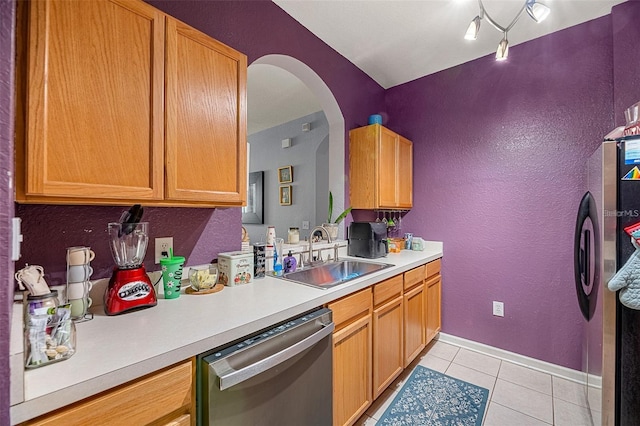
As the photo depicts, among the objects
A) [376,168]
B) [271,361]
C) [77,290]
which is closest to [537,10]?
[376,168]

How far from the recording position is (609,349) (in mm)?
1270

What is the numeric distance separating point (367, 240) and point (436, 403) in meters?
1.18

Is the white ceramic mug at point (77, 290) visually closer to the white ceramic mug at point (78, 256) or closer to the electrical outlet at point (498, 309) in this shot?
the white ceramic mug at point (78, 256)

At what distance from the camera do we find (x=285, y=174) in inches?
157

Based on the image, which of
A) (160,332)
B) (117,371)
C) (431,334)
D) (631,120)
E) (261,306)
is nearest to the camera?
(117,371)

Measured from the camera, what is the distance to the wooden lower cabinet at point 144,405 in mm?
636

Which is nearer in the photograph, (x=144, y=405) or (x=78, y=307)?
(x=144, y=405)

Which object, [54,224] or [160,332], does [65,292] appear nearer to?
[54,224]

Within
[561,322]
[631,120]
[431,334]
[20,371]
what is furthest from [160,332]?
[561,322]

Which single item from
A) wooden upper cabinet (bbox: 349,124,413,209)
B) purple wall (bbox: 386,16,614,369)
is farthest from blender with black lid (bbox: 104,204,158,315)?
purple wall (bbox: 386,16,614,369)

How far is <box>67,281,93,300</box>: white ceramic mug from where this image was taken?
99 cm

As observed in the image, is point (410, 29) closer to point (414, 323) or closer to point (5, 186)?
point (414, 323)

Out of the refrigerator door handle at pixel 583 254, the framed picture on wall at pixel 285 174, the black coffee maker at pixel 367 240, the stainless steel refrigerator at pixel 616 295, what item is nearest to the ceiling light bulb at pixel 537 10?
the stainless steel refrigerator at pixel 616 295

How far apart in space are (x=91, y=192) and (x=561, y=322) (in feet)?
10.0
